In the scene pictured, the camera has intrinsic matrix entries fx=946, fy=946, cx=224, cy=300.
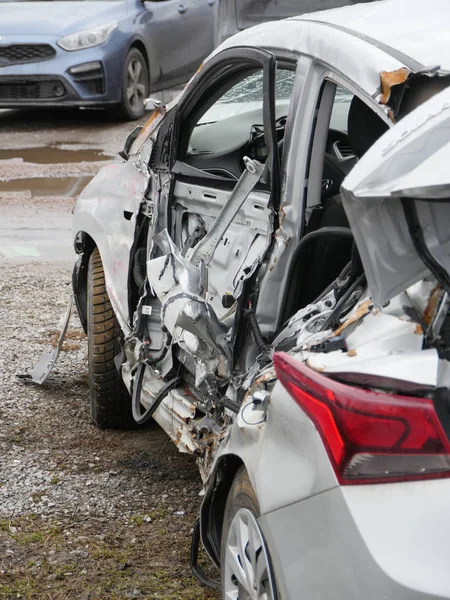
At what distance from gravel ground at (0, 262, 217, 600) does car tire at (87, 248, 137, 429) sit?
0.12 m

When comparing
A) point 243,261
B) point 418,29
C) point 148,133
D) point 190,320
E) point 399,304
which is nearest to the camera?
point 399,304

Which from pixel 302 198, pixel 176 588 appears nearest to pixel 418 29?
pixel 302 198

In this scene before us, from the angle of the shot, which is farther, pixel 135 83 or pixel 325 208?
pixel 135 83

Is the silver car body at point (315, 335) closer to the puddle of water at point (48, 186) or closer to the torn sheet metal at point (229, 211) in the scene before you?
the torn sheet metal at point (229, 211)

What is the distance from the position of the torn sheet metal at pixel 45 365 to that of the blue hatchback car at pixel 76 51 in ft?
21.6

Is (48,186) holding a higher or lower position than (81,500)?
lower

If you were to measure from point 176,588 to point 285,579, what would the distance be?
105 centimetres

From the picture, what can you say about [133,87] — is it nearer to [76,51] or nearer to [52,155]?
[76,51]

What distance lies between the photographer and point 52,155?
10.9 m

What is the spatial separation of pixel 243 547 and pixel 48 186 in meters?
7.59

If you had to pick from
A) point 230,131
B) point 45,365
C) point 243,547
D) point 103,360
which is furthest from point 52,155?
point 243,547

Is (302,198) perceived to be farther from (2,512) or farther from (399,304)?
(2,512)

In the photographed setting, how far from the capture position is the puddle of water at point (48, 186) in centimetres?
923

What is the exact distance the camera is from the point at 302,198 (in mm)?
2785
